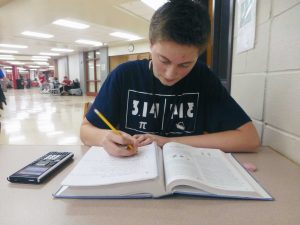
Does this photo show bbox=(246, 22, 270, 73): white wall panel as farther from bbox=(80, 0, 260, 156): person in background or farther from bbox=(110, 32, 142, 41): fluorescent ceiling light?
bbox=(110, 32, 142, 41): fluorescent ceiling light

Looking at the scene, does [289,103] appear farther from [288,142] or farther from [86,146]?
[86,146]

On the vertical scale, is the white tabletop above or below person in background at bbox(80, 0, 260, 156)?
below

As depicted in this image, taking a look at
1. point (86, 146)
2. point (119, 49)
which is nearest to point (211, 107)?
point (86, 146)

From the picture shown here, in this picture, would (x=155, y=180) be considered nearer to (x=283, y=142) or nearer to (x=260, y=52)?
(x=283, y=142)

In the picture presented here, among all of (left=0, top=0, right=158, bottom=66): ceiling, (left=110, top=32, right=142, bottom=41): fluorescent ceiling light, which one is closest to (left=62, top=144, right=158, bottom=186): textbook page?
(left=0, top=0, right=158, bottom=66): ceiling

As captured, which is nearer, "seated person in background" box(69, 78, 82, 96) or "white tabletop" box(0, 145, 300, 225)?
"white tabletop" box(0, 145, 300, 225)

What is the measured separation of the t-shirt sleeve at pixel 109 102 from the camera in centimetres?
A: 106

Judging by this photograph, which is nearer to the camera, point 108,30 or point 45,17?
point 45,17

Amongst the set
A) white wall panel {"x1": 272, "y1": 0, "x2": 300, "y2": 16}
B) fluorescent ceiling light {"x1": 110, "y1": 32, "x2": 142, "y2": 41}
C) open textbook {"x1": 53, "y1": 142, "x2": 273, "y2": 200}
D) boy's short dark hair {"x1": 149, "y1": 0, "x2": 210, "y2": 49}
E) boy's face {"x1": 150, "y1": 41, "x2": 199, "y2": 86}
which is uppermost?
fluorescent ceiling light {"x1": 110, "y1": 32, "x2": 142, "y2": 41}

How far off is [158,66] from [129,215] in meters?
0.59

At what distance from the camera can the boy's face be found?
81 centimetres

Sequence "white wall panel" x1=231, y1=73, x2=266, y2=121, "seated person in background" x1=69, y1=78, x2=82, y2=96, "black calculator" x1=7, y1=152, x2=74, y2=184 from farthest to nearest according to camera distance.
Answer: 1. "seated person in background" x1=69, y1=78, x2=82, y2=96
2. "white wall panel" x1=231, y1=73, x2=266, y2=121
3. "black calculator" x1=7, y1=152, x2=74, y2=184

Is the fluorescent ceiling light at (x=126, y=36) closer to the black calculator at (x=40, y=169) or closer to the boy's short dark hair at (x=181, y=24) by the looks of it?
the boy's short dark hair at (x=181, y=24)

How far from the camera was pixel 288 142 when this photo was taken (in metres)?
0.90
